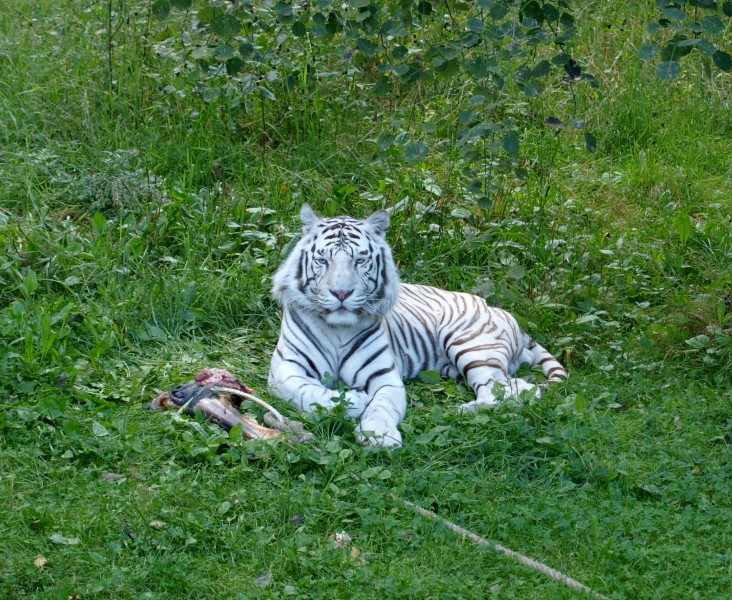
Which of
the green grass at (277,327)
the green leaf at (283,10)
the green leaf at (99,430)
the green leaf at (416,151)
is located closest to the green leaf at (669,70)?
the green leaf at (416,151)

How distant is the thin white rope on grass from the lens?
11.8ft

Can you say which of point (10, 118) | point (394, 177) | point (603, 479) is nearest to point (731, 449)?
point (603, 479)

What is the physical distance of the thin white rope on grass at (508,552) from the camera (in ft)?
11.8

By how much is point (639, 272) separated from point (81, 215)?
375 cm

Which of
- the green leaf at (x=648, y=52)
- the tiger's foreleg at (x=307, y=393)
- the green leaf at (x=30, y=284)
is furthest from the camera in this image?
the green leaf at (x=30, y=284)

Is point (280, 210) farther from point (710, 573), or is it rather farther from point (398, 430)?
point (710, 573)

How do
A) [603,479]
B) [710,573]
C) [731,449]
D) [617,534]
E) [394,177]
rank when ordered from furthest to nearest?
1. [394,177]
2. [731,449]
3. [603,479]
4. [617,534]
5. [710,573]

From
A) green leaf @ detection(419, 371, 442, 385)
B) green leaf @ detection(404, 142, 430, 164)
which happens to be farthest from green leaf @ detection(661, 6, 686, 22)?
green leaf @ detection(419, 371, 442, 385)

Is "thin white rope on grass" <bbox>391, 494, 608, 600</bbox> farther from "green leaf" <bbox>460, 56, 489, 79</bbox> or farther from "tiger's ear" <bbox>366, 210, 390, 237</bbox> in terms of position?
"green leaf" <bbox>460, 56, 489, 79</bbox>

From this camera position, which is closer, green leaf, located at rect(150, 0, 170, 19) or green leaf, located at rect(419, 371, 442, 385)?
green leaf, located at rect(150, 0, 170, 19)

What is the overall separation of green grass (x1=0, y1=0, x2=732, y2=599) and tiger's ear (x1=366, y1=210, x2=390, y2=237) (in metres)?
0.92

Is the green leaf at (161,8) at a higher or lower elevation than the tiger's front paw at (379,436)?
higher

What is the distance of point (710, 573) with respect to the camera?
12.1 ft

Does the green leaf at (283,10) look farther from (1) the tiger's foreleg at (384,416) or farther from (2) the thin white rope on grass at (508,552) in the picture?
(2) the thin white rope on grass at (508,552)
